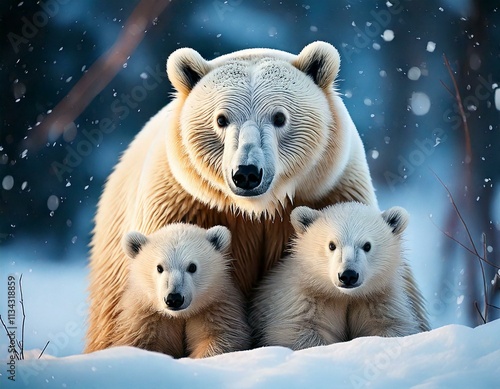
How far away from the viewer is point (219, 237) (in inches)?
143

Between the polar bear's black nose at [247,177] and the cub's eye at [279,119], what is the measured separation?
12.3 inches

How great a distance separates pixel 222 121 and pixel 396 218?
0.78 meters

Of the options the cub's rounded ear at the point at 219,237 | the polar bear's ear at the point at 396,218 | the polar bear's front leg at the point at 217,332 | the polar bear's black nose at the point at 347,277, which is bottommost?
the polar bear's front leg at the point at 217,332

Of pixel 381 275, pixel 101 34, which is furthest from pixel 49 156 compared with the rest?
pixel 381 275

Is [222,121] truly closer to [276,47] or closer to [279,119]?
[279,119]

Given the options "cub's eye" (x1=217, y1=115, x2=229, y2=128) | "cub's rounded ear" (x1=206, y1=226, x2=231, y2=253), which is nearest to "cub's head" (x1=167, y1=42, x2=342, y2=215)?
"cub's eye" (x1=217, y1=115, x2=229, y2=128)

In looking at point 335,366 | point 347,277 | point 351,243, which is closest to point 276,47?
point 351,243

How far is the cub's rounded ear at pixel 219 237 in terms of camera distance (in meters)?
3.64

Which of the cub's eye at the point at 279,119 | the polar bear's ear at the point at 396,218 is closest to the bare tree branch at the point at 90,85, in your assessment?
the cub's eye at the point at 279,119

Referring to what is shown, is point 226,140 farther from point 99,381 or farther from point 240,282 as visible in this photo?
point 99,381

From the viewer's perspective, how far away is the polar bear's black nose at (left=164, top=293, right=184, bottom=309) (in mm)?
3303

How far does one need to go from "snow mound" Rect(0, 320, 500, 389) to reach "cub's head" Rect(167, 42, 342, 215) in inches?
24.9

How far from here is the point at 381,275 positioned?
3539 millimetres

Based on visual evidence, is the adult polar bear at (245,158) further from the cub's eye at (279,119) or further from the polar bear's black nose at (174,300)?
the polar bear's black nose at (174,300)
